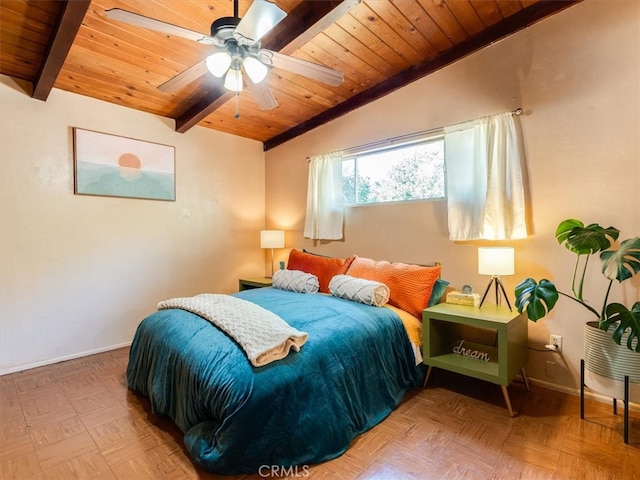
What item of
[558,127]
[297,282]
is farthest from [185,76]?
[558,127]

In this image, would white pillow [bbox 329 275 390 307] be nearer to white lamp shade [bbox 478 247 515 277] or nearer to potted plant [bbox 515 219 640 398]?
white lamp shade [bbox 478 247 515 277]

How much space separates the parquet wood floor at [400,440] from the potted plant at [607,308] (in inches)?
16.3

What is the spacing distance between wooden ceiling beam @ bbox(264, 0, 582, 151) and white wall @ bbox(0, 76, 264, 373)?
4.55ft

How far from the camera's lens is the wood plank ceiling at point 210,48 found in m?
2.18

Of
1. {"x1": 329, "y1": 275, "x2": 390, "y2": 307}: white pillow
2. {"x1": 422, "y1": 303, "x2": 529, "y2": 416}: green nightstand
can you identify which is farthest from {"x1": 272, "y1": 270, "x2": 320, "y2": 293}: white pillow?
{"x1": 422, "y1": 303, "x2": 529, "y2": 416}: green nightstand

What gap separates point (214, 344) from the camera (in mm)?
1793

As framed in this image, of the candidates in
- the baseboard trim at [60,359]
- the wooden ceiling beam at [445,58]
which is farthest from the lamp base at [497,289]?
the baseboard trim at [60,359]

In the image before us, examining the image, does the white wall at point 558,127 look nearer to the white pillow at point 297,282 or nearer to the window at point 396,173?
the window at point 396,173

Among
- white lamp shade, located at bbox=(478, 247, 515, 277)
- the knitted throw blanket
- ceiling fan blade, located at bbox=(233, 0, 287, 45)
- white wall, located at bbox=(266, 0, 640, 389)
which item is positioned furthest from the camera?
white lamp shade, located at bbox=(478, 247, 515, 277)

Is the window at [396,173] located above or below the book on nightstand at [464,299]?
above

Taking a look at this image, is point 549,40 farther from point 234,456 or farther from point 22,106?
point 22,106

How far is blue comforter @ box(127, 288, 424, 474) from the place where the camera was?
5.02ft

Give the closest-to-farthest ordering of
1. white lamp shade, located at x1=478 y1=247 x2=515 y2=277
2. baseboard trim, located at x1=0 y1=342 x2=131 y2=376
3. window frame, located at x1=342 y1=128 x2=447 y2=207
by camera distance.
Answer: white lamp shade, located at x1=478 y1=247 x2=515 y2=277 → baseboard trim, located at x1=0 y1=342 x2=131 y2=376 → window frame, located at x1=342 y1=128 x2=447 y2=207

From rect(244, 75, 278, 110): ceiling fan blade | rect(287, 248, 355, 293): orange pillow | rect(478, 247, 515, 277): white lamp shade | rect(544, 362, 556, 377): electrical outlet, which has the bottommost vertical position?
rect(544, 362, 556, 377): electrical outlet
